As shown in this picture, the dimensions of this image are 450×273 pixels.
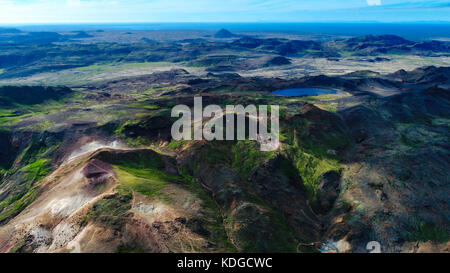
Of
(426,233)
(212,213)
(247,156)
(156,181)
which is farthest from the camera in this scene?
(247,156)

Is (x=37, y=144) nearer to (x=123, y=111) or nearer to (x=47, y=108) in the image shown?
(x=123, y=111)

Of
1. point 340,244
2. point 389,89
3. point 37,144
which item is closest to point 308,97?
point 389,89

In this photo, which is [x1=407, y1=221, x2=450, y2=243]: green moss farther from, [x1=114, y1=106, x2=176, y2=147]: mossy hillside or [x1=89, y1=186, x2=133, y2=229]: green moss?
[x1=114, y1=106, x2=176, y2=147]: mossy hillside

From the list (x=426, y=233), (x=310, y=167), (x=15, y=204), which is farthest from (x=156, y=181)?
(x=426, y=233)

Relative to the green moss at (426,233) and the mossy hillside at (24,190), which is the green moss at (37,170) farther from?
the green moss at (426,233)

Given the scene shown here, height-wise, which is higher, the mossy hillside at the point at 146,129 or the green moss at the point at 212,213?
the mossy hillside at the point at 146,129

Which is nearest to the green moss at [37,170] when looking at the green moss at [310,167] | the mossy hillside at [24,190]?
the mossy hillside at [24,190]

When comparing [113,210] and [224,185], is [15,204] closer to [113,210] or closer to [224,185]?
[113,210]

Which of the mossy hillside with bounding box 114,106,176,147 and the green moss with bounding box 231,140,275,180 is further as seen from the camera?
the mossy hillside with bounding box 114,106,176,147

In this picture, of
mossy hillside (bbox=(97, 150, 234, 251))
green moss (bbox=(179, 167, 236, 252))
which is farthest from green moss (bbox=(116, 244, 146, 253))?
green moss (bbox=(179, 167, 236, 252))

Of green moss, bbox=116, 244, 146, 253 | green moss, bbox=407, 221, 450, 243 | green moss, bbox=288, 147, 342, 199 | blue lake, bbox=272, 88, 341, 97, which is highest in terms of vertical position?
blue lake, bbox=272, 88, 341, 97

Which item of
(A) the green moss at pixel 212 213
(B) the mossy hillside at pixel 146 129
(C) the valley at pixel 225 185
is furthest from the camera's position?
(B) the mossy hillside at pixel 146 129
